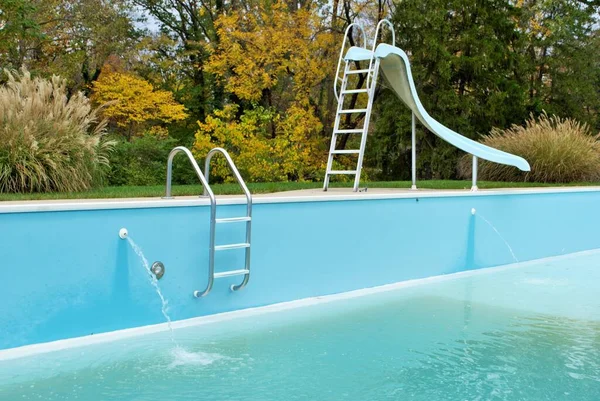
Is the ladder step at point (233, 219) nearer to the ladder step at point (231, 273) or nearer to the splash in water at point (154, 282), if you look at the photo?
the ladder step at point (231, 273)

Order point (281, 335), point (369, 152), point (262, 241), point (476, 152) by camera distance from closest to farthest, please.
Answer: point (281, 335) < point (262, 241) < point (476, 152) < point (369, 152)

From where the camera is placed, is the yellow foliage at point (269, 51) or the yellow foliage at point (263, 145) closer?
the yellow foliage at point (263, 145)

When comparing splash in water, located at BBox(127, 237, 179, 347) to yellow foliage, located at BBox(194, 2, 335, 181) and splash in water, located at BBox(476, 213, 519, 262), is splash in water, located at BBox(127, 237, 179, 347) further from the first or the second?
yellow foliage, located at BBox(194, 2, 335, 181)

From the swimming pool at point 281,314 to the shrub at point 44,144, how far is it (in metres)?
2.32

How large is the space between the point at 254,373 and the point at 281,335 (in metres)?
0.77

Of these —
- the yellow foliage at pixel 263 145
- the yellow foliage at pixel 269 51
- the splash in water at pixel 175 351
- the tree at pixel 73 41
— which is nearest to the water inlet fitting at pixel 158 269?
the splash in water at pixel 175 351

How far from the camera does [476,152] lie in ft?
23.0

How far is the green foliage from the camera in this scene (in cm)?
1171

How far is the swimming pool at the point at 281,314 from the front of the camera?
3432mm

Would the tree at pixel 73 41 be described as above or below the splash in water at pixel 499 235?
above

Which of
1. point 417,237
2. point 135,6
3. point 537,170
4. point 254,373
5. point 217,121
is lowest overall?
point 254,373

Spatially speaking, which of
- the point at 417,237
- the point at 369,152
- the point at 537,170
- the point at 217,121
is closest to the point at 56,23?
the point at 217,121

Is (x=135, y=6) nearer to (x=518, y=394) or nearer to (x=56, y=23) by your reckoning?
(x=56, y=23)

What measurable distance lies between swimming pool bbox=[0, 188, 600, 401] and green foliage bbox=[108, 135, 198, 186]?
22.2ft
